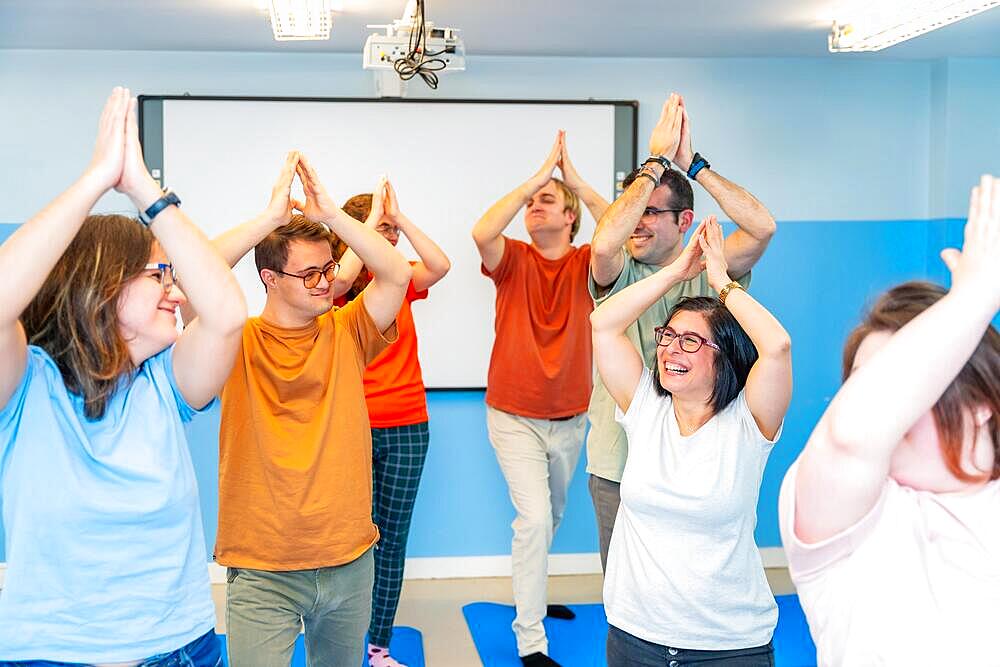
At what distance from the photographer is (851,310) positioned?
5.18 m

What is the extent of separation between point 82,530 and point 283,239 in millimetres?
1044

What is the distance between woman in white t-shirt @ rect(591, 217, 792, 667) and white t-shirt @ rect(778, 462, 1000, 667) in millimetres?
818

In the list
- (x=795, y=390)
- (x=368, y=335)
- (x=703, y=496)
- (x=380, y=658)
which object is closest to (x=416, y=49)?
(x=368, y=335)

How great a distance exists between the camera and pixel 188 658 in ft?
5.86

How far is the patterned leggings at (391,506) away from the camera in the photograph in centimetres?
374

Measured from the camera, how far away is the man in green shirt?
290 centimetres

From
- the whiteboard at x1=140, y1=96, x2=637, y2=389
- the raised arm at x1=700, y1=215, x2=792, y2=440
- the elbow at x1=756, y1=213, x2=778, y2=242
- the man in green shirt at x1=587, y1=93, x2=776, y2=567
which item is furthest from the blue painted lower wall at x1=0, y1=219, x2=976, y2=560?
the raised arm at x1=700, y1=215, x2=792, y2=440

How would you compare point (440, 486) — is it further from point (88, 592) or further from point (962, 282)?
point (962, 282)

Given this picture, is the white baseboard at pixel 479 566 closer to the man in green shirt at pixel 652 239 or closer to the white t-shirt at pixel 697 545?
the man in green shirt at pixel 652 239

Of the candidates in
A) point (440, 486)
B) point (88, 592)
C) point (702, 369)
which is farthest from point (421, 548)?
point (88, 592)

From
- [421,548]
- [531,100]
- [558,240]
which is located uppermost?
[531,100]

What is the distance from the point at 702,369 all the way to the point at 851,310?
3.13 metres

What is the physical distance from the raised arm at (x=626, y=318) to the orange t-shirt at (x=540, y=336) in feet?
5.09

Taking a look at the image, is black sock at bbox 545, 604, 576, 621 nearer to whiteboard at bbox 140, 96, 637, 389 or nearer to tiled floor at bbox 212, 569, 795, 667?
tiled floor at bbox 212, 569, 795, 667
